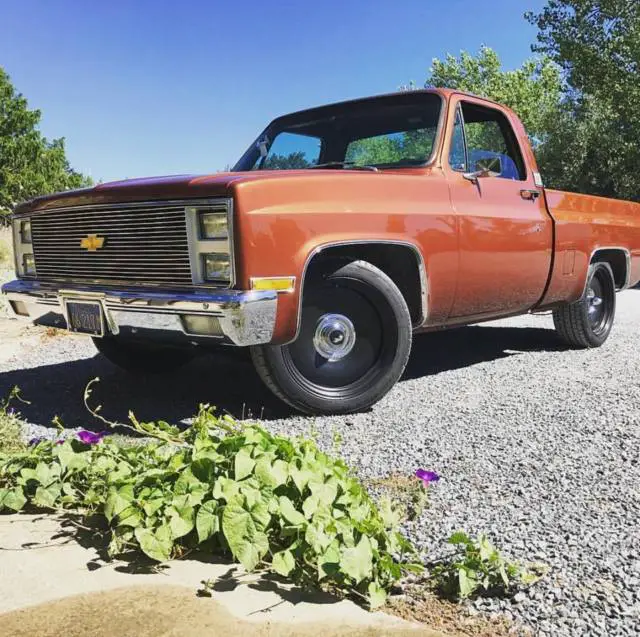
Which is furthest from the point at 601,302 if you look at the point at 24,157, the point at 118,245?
the point at 24,157

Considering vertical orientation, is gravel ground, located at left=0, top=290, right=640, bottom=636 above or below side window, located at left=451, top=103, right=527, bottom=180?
below

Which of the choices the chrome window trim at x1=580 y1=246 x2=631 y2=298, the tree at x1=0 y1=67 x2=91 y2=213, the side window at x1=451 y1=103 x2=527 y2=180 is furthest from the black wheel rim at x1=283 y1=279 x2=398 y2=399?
the tree at x1=0 y1=67 x2=91 y2=213

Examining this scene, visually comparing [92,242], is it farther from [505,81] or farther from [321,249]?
[505,81]

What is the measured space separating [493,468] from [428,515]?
62cm

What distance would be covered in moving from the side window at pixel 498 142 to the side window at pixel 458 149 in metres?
0.08

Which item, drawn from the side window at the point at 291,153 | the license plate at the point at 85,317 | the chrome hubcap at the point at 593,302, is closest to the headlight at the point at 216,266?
the license plate at the point at 85,317

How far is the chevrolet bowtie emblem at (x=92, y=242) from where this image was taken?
369 cm

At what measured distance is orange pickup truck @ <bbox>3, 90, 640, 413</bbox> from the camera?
3.27 meters

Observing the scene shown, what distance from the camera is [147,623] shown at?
1.76 metres

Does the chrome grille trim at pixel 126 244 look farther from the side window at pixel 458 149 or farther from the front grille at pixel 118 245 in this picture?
the side window at pixel 458 149

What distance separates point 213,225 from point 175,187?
27 centimetres

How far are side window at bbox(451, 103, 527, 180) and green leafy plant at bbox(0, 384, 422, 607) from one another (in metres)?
3.02

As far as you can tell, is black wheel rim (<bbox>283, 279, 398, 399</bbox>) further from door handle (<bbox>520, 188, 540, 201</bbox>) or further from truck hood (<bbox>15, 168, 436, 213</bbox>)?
door handle (<bbox>520, 188, 540, 201</bbox>)

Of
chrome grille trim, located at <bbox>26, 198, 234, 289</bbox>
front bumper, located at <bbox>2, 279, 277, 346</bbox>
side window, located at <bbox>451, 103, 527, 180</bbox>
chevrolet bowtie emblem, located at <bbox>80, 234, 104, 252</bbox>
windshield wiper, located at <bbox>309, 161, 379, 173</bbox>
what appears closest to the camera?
front bumper, located at <bbox>2, 279, 277, 346</bbox>
